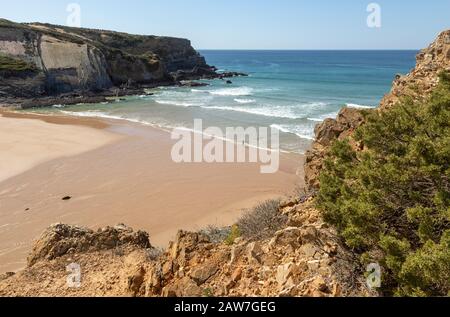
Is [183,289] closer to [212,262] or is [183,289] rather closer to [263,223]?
[212,262]

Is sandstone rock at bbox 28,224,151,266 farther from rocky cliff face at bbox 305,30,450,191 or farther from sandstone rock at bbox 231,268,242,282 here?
rocky cliff face at bbox 305,30,450,191

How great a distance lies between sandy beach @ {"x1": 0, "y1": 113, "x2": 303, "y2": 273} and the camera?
14.2 m

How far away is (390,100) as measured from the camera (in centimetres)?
1007

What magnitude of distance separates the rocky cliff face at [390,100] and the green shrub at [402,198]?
201 centimetres

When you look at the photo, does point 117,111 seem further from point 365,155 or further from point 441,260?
point 441,260

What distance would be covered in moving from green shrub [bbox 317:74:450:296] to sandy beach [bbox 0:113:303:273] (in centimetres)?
755

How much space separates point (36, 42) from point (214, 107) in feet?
106

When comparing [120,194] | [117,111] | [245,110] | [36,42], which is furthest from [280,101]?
[36,42]

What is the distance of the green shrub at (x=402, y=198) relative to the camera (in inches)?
185

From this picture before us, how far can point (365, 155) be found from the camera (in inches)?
281

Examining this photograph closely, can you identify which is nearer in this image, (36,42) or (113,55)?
(36,42)

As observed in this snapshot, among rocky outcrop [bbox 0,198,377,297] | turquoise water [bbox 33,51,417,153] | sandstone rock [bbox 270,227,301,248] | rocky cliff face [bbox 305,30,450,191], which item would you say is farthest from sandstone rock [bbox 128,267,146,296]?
turquoise water [bbox 33,51,417,153]

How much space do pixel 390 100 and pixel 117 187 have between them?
481 inches
